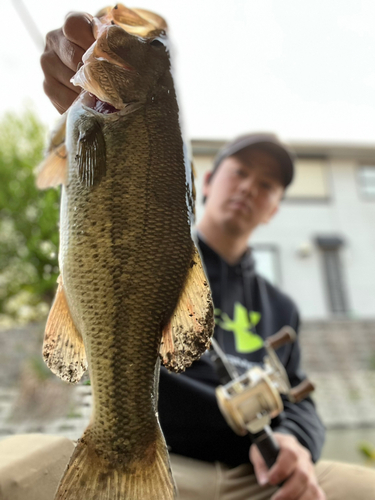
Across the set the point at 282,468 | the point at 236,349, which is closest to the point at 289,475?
the point at 282,468

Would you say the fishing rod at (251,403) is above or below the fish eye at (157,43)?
below

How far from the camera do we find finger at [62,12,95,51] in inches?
30.9

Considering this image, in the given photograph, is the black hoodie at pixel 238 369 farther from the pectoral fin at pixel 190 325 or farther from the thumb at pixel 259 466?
the pectoral fin at pixel 190 325

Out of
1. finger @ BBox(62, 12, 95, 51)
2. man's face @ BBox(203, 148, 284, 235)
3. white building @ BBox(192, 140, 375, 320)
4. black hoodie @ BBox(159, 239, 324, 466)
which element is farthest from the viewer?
white building @ BBox(192, 140, 375, 320)

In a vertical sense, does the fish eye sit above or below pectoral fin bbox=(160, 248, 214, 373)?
above

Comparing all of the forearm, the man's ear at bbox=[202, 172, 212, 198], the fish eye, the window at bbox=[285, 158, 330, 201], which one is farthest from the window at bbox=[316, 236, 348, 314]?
the fish eye

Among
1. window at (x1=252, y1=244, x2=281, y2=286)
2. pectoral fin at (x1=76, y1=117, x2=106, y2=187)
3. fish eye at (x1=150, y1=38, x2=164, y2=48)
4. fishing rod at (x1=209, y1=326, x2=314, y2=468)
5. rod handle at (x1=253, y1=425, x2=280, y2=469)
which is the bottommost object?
rod handle at (x1=253, y1=425, x2=280, y2=469)

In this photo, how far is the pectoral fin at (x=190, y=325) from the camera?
27.7 inches

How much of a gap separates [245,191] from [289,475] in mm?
1420

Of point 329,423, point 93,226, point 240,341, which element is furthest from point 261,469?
point 329,423

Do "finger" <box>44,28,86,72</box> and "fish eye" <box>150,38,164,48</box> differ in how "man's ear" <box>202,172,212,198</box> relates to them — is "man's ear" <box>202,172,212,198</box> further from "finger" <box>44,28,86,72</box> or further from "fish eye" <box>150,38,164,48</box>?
"finger" <box>44,28,86,72</box>

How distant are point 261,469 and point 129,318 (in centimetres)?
115

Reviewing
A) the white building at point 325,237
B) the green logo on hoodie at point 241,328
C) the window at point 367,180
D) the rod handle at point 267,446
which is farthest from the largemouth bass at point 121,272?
the window at point 367,180

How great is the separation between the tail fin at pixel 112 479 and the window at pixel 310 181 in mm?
12194
